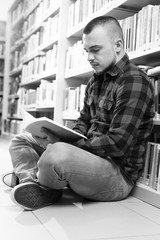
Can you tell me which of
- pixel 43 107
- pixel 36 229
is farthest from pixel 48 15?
pixel 36 229

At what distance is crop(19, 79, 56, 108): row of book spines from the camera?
137 inches

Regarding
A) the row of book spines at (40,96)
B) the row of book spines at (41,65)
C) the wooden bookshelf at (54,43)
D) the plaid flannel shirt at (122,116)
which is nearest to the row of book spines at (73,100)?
the wooden bookshelf at (54,43)

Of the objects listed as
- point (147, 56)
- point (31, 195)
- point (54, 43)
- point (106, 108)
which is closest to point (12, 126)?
point (54, 43)

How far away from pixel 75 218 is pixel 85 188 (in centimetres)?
20

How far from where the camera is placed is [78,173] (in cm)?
142

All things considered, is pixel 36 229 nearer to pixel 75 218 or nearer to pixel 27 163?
pixel 75 218

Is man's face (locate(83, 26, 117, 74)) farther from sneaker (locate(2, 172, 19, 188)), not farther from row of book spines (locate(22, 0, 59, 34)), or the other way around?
row of book spines (locate(22, 0, 59, 34))

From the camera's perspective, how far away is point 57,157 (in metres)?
1.38

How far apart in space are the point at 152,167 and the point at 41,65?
8.76ft

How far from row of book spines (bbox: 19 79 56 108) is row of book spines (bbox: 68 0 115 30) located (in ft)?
2.10

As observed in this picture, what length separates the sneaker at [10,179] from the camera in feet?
5.79

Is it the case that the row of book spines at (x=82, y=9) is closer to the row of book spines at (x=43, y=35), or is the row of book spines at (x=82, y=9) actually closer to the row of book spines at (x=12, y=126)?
the row of book spines at (x=43, y=35)

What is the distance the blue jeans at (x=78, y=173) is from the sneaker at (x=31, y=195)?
0.04m

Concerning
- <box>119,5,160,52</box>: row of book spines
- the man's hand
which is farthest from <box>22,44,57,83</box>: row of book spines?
the man's hand
